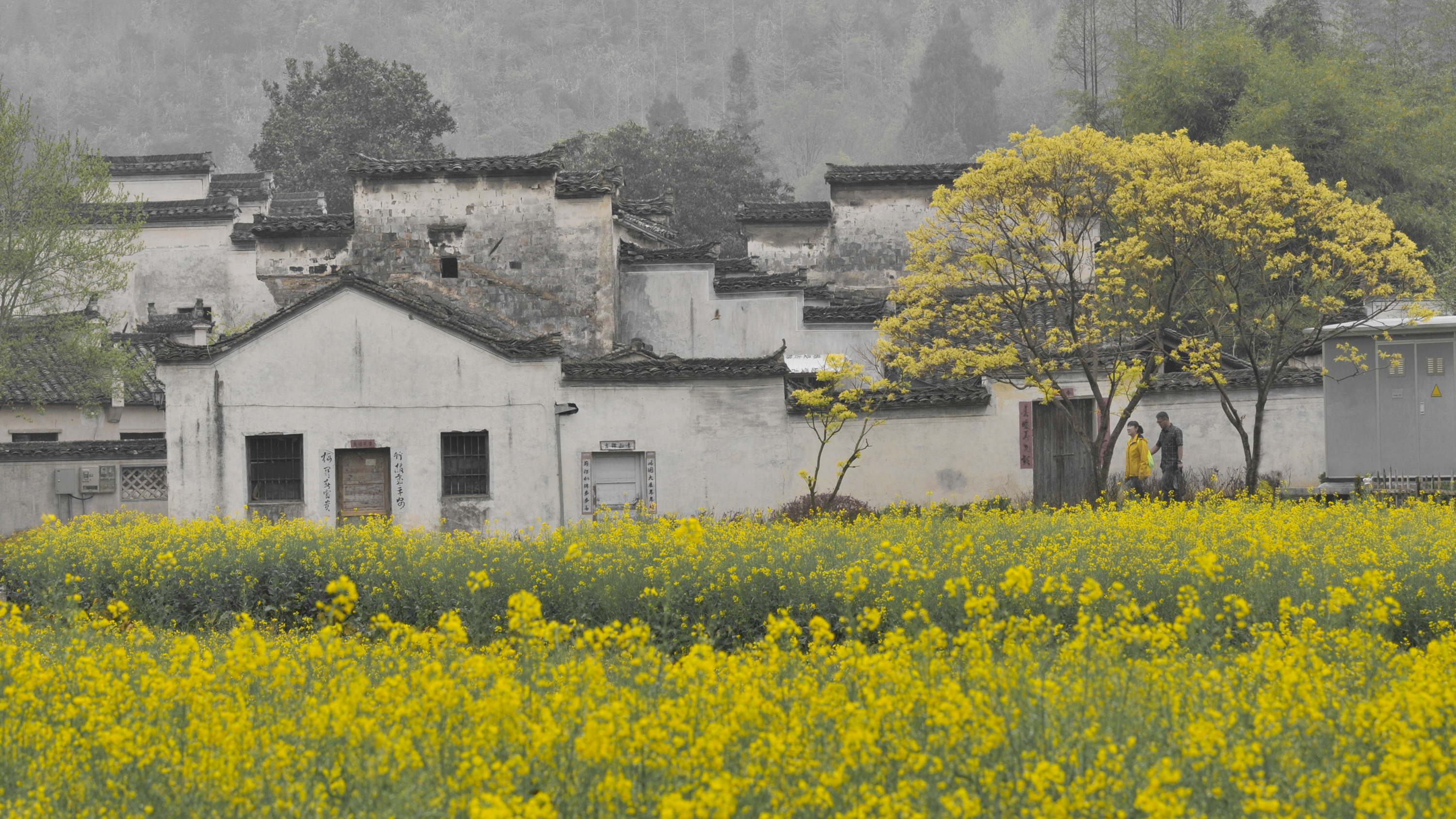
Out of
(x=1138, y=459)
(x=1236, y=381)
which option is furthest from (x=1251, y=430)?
(x=1138, y=459)

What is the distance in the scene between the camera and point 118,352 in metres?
25.3

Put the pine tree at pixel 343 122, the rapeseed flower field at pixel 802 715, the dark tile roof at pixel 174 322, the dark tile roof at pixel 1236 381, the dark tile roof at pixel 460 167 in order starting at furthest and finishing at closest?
the pine tree at pixel 343 122, the dark tile roof at pixel 174 322, the dark tile roof at pixel 460 167, the dark tile roof at pixel 1236 381, the rapeseed flower field at pixel 802 715

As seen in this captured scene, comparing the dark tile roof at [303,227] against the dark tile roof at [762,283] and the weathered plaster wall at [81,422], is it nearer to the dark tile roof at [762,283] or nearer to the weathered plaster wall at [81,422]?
the weathered plaster wall at [81,422]

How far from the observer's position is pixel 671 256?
2944 centimetres

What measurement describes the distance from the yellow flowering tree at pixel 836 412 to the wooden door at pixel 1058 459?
276cm

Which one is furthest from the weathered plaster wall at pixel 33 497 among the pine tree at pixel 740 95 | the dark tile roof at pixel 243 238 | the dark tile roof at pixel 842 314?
the pine tree at pixel 740 95

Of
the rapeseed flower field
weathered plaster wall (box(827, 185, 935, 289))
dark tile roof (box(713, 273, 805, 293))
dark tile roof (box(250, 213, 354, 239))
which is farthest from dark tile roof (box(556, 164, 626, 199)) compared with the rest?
the rapeseed flower field

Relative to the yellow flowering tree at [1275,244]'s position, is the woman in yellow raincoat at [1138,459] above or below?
below

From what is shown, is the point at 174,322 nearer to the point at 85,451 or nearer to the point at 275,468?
the point at 85,451

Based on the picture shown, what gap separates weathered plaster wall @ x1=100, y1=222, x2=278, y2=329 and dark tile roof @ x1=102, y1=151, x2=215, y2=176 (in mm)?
8200

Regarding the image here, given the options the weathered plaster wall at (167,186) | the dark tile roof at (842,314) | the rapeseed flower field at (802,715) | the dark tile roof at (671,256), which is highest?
the weathered plaster wall at (167,186)

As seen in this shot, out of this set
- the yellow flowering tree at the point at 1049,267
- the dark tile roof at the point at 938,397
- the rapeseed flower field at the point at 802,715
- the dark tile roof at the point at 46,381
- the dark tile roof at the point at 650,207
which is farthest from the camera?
the dark tile roof at the point at 650,207

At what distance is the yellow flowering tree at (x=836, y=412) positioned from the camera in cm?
1903

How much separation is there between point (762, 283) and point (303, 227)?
10.3m
